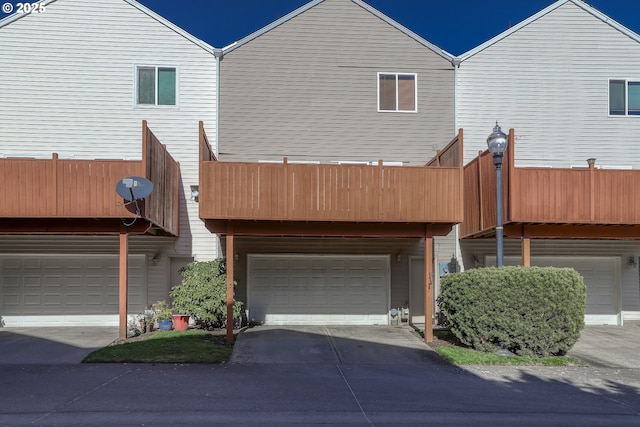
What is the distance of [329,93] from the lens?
1511 cm

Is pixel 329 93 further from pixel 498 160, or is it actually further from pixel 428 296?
pixel 428 296

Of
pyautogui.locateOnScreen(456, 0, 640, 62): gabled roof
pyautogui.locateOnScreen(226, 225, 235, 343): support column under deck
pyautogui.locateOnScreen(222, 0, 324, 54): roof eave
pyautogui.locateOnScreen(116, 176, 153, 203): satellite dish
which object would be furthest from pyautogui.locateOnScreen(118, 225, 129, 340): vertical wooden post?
pyautogui.locateOnScreen(456, 0, 640, 62): gabled roof

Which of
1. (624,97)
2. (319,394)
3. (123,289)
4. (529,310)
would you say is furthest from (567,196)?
(123,289)

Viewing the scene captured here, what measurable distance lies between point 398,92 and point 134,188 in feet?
26.0

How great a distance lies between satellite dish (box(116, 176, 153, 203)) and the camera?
1067 centimetres

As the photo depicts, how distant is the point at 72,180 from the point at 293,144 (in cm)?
582

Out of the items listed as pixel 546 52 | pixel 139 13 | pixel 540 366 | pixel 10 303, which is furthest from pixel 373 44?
pixel 10 303

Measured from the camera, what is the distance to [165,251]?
47.6 feet

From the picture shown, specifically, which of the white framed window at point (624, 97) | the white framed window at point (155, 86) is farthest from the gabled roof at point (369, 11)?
the white framed window at point (624, 97)

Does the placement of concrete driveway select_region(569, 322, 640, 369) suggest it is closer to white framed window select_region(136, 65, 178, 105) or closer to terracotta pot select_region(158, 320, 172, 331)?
terracotta pot select_region(158, 320, 172, 331)

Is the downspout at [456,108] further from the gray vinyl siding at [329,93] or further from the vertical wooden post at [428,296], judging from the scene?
the vertical wooden post at [428,296]

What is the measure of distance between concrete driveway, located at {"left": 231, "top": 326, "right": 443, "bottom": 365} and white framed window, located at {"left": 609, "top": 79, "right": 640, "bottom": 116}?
8.70 meters

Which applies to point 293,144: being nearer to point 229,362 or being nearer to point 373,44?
point 373,44

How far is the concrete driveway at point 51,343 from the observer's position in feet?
32.3
